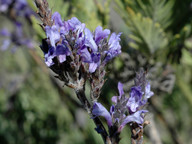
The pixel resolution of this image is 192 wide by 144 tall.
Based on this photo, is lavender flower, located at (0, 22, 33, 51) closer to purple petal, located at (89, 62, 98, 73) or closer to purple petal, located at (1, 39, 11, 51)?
purple petal, located at (1, 39, 11, 51)

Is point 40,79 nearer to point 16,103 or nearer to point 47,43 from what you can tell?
point 16,103

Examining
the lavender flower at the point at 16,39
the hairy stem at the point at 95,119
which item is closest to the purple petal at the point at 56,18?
the hairy stem at the point at 95,119

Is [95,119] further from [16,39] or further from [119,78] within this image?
[16,39]

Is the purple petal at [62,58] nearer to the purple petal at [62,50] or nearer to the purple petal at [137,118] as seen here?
the purple petal at [62,50]

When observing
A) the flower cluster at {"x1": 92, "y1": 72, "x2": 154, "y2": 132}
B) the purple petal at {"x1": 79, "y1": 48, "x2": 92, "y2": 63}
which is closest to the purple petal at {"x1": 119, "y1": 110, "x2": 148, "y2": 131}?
the flower cluster at {"x1": 92, "y1": 72, "x2": 154, "y2": 132}

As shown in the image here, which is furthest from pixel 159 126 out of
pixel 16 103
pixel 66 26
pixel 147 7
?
pixel 66 26

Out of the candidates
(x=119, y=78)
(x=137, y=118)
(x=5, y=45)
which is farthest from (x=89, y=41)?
(x=5, y=45)
